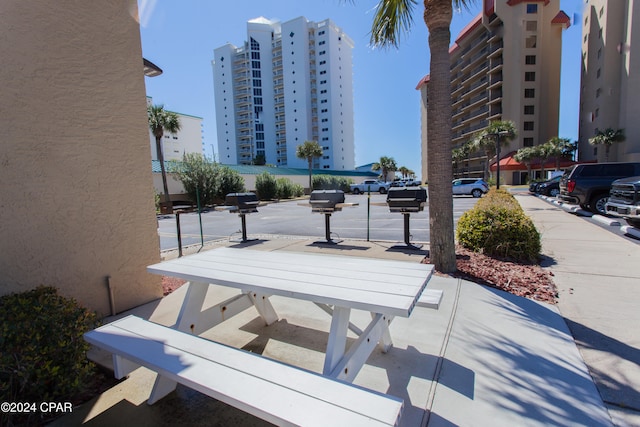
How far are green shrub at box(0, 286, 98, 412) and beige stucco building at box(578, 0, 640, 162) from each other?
160 feet

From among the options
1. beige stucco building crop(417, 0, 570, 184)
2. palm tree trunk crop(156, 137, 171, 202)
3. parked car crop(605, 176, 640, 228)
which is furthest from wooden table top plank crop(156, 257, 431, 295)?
beige stucco building crop(417, 0, 570, 184)

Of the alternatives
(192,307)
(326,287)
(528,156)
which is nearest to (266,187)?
(192,307)

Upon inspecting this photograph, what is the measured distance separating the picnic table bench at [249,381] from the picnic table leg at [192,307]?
0.43m

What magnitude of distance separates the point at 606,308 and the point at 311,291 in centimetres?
364

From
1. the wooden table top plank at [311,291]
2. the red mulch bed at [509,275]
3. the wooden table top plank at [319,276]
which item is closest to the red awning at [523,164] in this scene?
the red mulch bed at [509,275]

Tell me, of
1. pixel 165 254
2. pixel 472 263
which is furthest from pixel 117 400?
pixel 165 254

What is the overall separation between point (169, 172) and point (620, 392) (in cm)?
2915

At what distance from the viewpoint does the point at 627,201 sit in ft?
28.0

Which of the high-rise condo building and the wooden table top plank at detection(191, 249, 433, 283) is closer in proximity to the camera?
the wooden table top plank at detection(191, 249, 433, 283)

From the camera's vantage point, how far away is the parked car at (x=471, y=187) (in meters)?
25.5

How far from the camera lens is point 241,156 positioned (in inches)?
3629

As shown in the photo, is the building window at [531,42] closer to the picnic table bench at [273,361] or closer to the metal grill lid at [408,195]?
the metal grill lid at [408,195]

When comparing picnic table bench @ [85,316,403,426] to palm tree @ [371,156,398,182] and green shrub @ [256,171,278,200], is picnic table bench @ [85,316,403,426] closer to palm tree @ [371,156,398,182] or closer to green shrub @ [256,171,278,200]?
green shrub @ [256,171,278,200]

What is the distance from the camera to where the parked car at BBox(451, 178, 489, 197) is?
25.5 meters
